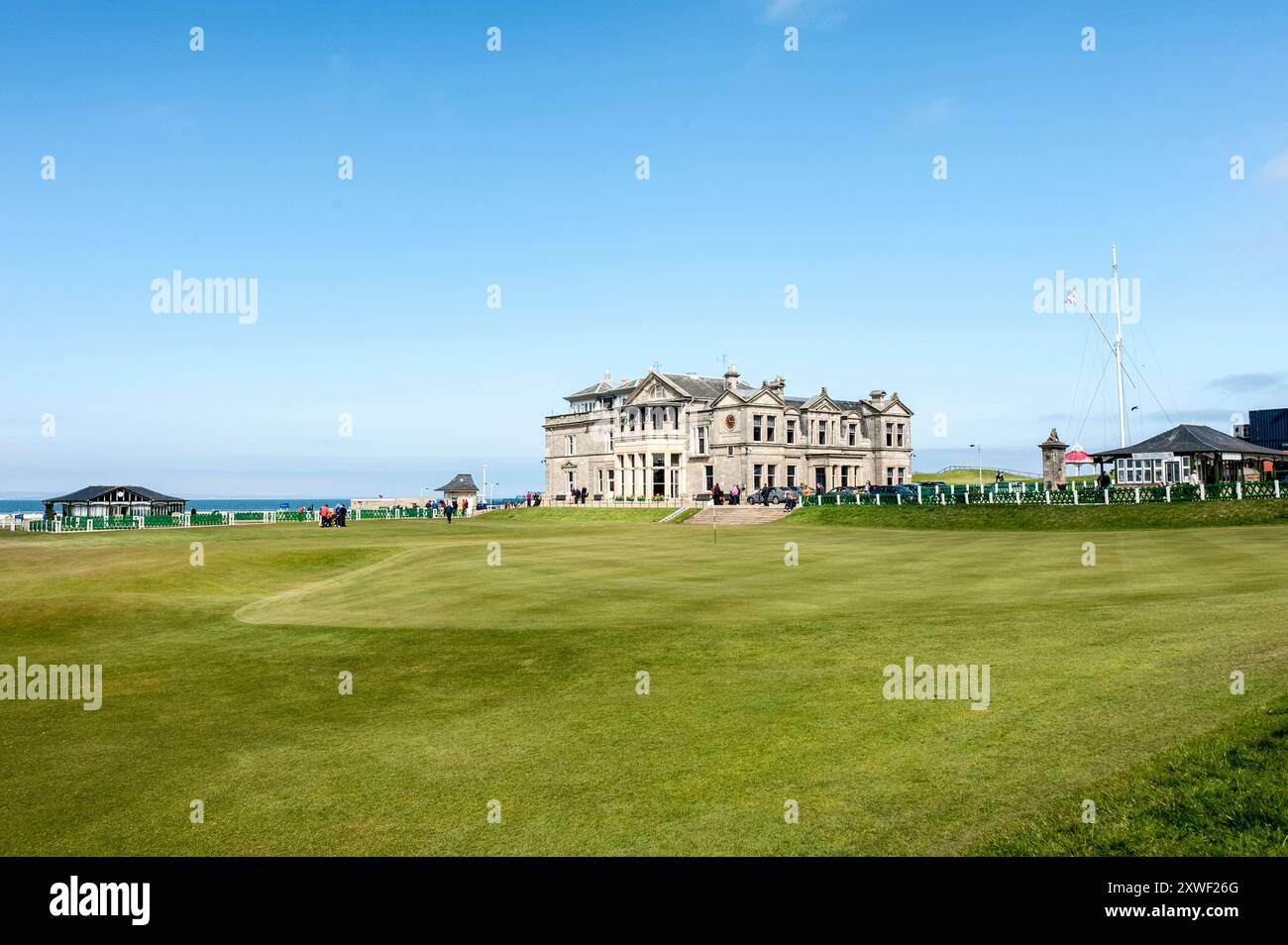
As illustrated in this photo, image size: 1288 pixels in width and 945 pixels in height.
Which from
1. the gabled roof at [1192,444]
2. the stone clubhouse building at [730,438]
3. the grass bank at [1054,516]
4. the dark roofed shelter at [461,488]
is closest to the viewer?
the grass bank at [1054,516]

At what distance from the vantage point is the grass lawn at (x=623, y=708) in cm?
971

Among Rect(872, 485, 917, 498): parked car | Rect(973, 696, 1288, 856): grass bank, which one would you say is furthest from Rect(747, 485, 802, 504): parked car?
Rect(973, 696, 1288, 856): grass bank

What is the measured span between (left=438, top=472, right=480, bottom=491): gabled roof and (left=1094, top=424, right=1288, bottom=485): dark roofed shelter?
6980cm

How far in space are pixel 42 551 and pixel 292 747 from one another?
3904cm

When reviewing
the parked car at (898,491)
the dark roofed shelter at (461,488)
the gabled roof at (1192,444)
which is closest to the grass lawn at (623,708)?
the gabled roof at (1192,444)

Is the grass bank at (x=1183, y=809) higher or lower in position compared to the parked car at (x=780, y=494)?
lower

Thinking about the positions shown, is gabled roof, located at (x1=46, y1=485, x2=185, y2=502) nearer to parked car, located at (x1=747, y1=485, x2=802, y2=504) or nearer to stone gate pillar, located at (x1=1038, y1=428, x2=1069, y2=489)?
parked car, located at (x1=747, y1=485, x2=802, y2=504)

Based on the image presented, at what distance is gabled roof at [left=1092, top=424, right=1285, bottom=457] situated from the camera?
195 ft

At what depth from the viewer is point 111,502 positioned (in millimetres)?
80688

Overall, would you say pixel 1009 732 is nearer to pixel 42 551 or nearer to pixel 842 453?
pixel 42 551

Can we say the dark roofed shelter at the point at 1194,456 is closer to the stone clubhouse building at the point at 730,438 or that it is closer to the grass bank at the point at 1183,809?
the stone clubhouse building at the point at 730,438

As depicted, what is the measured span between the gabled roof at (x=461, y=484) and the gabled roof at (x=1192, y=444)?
71057mm

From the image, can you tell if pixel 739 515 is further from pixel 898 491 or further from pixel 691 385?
pixel 691 385
